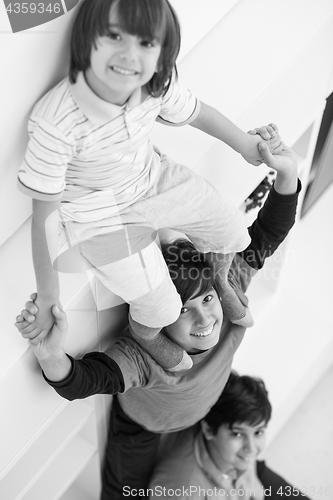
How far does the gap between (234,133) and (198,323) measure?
1.06ft

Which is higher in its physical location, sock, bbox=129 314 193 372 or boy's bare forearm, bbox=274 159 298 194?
boy's bare forearm, bbox=274 159 298 194

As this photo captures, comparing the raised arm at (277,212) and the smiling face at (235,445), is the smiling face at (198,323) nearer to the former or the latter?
the raised arm at (277,212)

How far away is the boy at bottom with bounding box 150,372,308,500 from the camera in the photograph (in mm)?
1375

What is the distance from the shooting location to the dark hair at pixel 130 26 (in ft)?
1.92

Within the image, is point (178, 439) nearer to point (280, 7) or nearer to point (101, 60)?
point (280, 7)

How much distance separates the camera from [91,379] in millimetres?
934

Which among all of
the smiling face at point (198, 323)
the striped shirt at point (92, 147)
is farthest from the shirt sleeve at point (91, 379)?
the striped shirt at point (92, 147)

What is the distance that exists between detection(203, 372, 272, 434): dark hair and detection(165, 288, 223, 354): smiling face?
0.39m

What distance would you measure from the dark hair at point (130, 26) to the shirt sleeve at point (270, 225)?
0.44 metres

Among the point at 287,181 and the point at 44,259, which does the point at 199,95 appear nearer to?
the point at 287,181

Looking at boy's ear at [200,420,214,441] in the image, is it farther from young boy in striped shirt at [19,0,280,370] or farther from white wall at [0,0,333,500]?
young boy in striped shirt at [19,0,280,370]

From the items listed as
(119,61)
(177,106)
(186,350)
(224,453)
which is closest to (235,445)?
(224,453)

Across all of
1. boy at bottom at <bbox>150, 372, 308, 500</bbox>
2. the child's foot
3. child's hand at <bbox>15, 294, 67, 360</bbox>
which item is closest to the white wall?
child's hand at <bbox>15, 294, 67, 360</bbox>

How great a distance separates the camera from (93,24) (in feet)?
1.98
